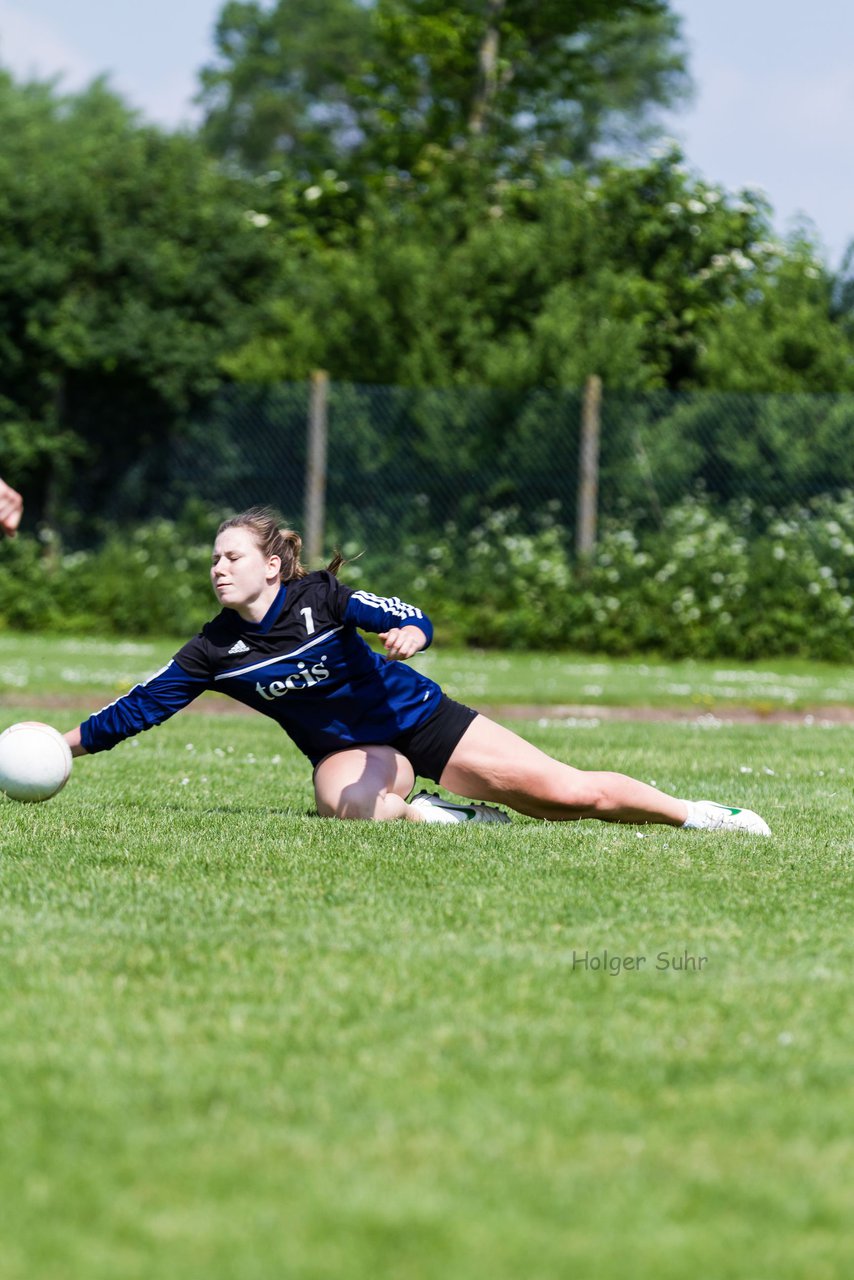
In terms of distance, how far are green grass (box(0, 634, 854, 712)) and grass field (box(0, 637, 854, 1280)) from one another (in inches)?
263

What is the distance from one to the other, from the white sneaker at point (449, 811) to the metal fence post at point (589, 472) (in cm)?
1171

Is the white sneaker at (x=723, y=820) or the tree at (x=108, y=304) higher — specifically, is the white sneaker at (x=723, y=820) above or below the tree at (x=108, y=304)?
below

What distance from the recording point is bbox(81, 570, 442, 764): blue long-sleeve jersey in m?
5.94

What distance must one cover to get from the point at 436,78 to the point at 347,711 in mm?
25867

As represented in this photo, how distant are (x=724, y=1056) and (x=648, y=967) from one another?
689 mm

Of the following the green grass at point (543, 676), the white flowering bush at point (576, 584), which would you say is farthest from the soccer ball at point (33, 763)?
the white flowering bush at point (576, 584)

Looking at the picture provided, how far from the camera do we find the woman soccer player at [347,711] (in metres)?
6.03

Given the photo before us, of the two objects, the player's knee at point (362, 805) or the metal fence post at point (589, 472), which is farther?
the metal fence post at point (589, 472)

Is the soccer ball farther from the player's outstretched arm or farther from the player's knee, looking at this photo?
the player's outstretched arm

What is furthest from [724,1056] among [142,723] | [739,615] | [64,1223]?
[739,615]

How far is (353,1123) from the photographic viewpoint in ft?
9.11

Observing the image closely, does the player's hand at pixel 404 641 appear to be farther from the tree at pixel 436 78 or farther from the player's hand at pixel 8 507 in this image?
the tree at pixel 436 78

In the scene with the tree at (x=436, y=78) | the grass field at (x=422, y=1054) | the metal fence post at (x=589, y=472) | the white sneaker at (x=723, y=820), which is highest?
the tree at (x=436, y=78)
